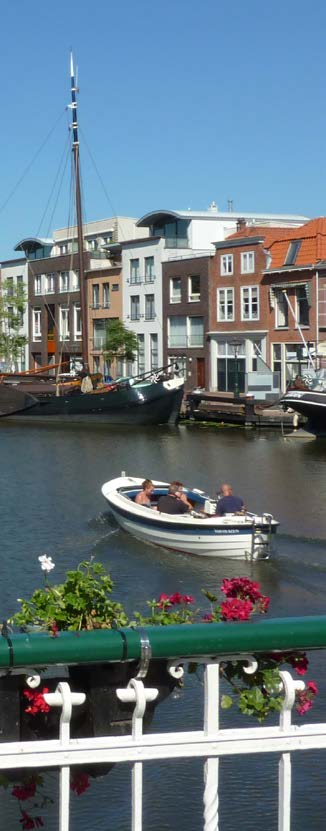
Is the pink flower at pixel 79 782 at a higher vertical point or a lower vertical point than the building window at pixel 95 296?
lower

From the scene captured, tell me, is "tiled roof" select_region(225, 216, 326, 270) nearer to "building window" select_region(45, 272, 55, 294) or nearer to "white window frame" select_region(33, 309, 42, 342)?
"building window" select_region(45, 272, 55, 294)

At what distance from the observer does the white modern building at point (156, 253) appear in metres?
73.3

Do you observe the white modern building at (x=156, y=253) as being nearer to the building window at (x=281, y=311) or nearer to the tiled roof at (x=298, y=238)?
the tiled roof at (x=298, y=238)

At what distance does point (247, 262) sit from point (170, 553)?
142ft

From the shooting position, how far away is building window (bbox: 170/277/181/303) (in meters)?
71.4

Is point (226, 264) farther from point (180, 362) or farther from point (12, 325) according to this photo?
point (12, 325)

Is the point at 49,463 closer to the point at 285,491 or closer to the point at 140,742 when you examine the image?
the point at 285,491

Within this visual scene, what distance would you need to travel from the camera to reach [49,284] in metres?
88.8

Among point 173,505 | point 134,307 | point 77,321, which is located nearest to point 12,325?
point 77,321

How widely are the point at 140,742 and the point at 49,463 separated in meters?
39.5

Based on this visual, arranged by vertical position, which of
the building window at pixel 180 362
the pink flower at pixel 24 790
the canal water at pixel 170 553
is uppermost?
the pink flower at pixel 24 790

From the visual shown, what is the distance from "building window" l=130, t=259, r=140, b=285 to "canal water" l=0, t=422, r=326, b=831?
17835 millimetres

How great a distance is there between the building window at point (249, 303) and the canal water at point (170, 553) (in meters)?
10.9

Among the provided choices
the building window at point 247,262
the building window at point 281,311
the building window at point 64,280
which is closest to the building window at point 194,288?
the building window at point 247,262
